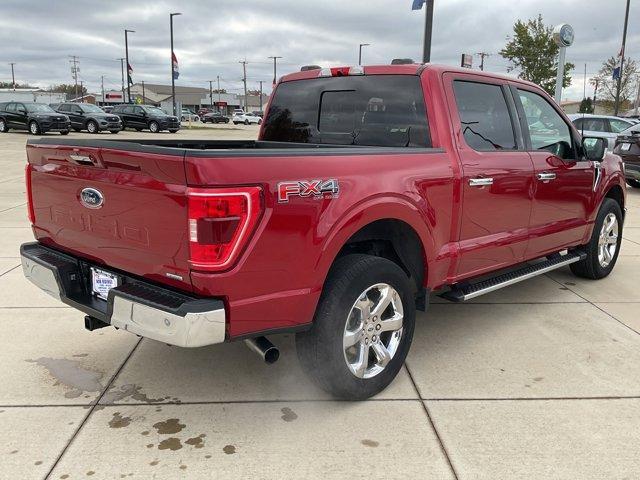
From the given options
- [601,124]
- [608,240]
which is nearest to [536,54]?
[601,124]

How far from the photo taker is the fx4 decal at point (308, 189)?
260 centimetres

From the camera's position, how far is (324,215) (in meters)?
2.79

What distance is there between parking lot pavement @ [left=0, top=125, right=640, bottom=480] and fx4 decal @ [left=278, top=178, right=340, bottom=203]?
48.5 inches

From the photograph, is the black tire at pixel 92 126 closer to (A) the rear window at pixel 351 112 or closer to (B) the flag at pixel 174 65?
(B) the flag at pixel 174 65

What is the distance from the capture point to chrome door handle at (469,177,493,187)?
12.2 ft

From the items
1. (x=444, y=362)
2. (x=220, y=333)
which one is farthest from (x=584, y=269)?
(x=220, y=333)

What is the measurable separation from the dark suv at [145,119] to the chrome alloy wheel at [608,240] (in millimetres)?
29352

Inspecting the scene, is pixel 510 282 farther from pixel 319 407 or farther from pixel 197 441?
pixel 197 441

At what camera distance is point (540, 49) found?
3081 cm

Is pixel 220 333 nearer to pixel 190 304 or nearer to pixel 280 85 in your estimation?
pixel 190 304

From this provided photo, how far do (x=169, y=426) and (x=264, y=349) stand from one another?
27.6 inches

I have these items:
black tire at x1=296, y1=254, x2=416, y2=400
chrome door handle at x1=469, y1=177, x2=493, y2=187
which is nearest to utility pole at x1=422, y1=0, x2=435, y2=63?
chrome door handle at x1=469, y1=177, x2=493, y2=187

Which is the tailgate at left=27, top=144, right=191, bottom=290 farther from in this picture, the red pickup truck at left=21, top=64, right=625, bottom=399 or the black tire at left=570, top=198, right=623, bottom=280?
the black tire at left=570, top=198, right=623, bottom=280

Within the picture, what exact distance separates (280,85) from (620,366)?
125 inches
